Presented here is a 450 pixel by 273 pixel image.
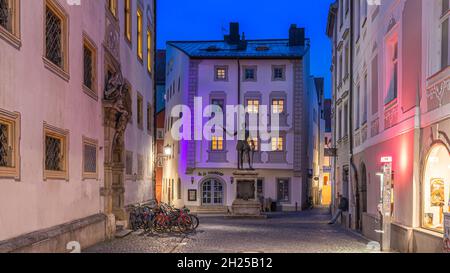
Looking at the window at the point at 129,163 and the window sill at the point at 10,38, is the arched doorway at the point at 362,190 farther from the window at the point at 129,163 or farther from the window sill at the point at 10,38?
the window sill at the point at 10,38

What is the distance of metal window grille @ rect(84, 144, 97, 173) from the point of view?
17.1 meters

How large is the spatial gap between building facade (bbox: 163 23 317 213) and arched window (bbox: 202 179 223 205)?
2cm

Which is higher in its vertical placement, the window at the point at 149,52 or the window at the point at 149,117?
the window at the point at 149,52

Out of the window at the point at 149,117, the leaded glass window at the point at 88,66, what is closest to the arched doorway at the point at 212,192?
the window at the point at 149,117

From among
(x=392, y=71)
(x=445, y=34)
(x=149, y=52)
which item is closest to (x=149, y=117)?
(x=149, y=52)

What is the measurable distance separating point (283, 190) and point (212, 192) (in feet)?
18.0

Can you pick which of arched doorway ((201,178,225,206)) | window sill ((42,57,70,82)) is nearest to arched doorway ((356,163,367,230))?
window sill ((42,57,70,82))

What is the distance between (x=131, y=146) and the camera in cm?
2416

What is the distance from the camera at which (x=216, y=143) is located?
156 feet

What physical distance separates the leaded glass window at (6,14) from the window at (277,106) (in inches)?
1472

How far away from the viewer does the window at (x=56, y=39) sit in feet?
44.7

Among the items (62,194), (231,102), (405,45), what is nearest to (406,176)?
(405,45)

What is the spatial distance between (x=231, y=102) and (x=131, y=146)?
2416 centimetres
